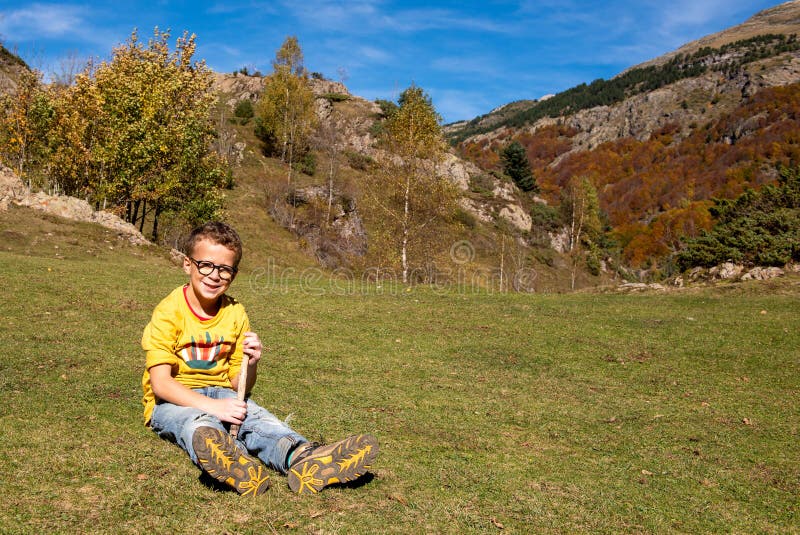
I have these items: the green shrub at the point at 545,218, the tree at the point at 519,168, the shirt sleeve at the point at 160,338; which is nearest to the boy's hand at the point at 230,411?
the shirt sleeve at the point at 160,338

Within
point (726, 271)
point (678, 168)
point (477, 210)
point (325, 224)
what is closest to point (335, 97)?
point (477, 210)

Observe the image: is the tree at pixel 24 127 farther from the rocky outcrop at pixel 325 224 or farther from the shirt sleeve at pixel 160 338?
the shirt sleeve at pixel 160 338

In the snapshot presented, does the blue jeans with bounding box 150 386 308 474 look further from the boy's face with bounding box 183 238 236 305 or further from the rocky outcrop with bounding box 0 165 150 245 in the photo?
the rocky outcrop with bounding box 0 165 150 245

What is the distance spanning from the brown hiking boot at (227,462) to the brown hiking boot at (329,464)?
10.2 inches

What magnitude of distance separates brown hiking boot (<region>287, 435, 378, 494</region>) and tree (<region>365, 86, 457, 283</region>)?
23.1 m

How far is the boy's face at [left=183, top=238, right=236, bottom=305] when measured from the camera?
4.49 meters

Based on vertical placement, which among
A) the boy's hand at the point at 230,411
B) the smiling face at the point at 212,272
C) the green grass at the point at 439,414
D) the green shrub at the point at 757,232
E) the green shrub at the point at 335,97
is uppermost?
the green shrub at the point at 335,97

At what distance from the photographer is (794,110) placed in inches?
4336

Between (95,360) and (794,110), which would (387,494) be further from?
(794,110)

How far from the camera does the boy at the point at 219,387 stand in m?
4.18

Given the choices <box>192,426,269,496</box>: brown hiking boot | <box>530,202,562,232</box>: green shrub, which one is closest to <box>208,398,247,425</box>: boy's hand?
<box>192,426,269,496</box>: brown hiking boot

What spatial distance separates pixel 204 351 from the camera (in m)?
4.68

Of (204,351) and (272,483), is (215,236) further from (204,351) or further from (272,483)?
(272,483)

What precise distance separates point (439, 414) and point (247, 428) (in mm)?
3340
